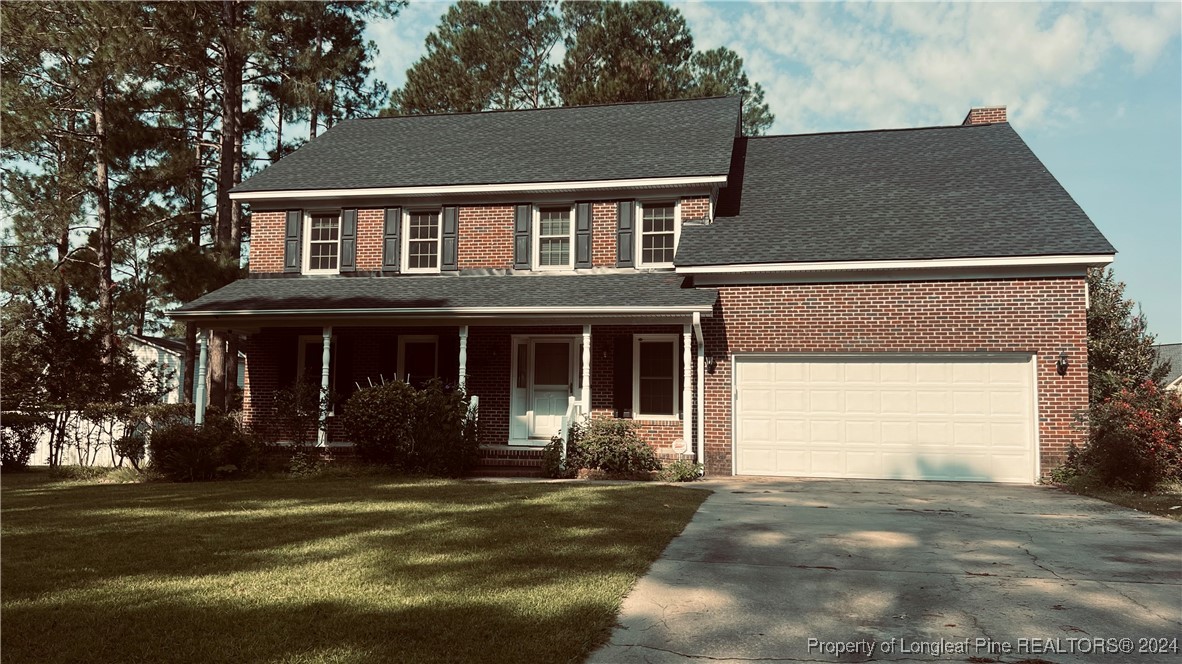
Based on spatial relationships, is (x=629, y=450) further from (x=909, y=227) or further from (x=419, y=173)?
(x=419, y=173)

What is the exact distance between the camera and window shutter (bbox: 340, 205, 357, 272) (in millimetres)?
17656

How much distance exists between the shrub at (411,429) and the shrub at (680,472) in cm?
345

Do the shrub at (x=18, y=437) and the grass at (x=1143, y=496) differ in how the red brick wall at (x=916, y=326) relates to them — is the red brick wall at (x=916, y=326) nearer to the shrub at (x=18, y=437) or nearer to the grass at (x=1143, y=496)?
the grass at (x=1143, y=496)

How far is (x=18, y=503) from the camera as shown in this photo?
33.4ft

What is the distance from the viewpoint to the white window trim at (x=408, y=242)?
17359 mm

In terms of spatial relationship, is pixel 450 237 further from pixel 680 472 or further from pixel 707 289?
pixel 680 472

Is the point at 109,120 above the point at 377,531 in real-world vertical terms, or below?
above

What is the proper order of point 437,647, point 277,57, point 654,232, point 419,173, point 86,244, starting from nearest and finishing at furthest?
1. point 437,647
2. point 654,232
3. point 419,173
4. point 277,57
5. point 86,244

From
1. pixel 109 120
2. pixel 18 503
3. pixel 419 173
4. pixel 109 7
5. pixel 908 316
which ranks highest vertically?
pixel 109 7

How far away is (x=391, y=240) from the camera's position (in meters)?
17.6

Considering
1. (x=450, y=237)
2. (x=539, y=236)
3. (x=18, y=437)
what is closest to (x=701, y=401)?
Result: (x=539, y=236)

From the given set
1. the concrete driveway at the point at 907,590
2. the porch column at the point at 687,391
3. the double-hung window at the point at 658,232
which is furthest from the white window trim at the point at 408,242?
the concrete driveway at the point at 907,590

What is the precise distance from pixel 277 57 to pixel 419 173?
429 inches

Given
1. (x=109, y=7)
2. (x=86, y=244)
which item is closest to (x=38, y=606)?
(x=109, y=7)
